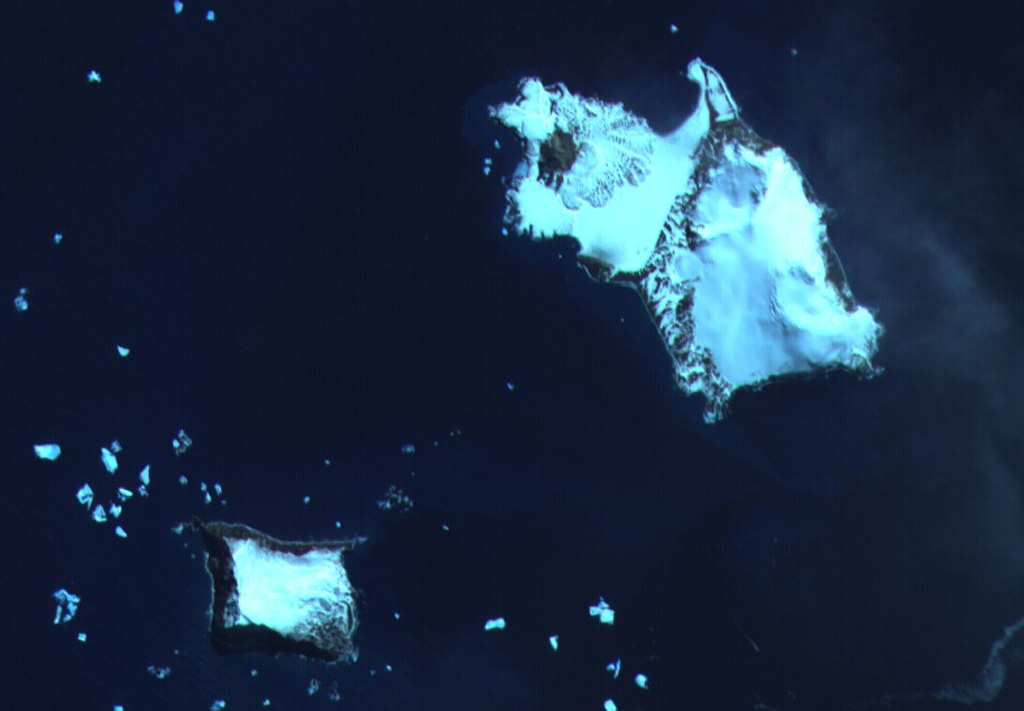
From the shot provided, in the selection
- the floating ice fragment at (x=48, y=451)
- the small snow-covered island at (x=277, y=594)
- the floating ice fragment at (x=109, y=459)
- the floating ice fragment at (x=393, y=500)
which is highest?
the floating ice fragment at (x=48, y=451)

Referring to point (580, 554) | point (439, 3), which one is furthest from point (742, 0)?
point (580, 554)

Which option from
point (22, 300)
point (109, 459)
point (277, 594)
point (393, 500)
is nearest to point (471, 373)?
point (393, 500)

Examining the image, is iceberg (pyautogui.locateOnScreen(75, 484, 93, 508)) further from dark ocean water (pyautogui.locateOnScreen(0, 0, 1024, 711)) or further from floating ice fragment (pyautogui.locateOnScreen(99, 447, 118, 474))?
floating ice fragment (pyautogui.locateOnScreen(99, 447, 118, 474))

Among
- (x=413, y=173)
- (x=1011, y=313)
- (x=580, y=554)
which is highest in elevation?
(x=413, y=173)

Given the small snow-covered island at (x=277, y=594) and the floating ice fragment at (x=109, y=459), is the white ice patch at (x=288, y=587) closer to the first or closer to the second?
the small snow-covered island at (x=277, y=594)

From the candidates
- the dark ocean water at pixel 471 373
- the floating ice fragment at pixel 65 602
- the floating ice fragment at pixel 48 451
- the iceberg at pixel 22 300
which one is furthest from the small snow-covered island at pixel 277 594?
the iceberg at pixel 22 300

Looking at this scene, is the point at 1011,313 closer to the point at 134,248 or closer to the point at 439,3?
the point at 439,3
